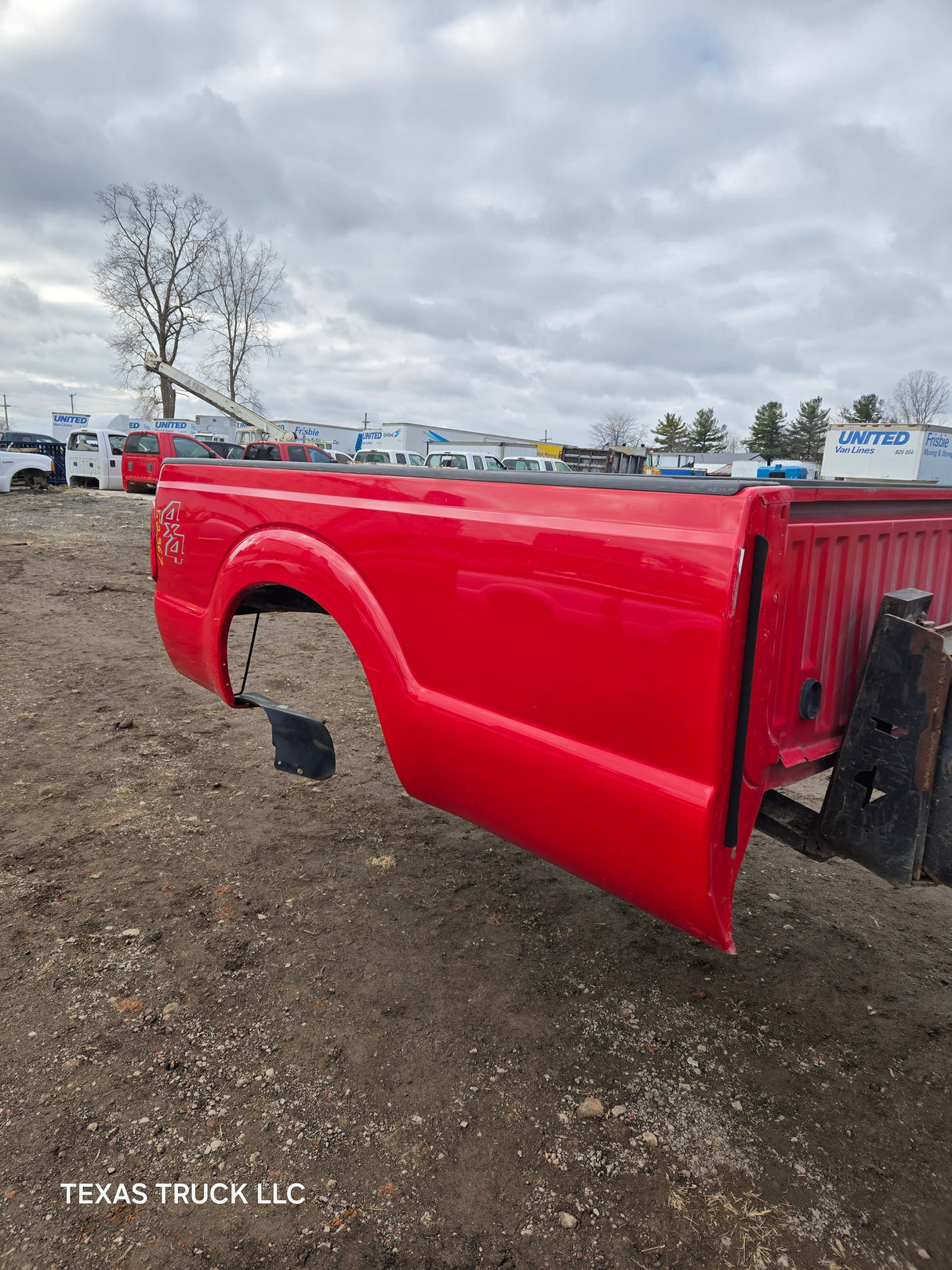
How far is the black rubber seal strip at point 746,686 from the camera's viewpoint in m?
1.53

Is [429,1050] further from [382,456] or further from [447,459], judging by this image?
[382,456]

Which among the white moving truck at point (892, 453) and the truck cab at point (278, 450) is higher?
the white moving truck at point (892, 453)

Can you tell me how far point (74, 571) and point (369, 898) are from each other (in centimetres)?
859

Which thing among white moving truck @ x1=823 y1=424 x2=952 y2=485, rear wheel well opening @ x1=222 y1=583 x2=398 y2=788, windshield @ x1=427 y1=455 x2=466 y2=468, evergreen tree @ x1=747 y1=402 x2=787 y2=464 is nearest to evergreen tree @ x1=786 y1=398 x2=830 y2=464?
evergreen tree @ x1=747 y1=402 x2=787 y2=464

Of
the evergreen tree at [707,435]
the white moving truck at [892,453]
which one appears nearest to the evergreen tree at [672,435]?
the evergreen tree at [707,435]

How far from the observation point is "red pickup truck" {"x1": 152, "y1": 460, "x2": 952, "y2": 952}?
1.59 metres

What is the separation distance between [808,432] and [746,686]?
8098 centimetres

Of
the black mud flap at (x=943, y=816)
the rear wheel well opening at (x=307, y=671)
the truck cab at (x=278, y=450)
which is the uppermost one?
the truck cab at (x=278, y=450)

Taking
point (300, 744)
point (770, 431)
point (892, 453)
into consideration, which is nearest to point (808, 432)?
point (770, 431)

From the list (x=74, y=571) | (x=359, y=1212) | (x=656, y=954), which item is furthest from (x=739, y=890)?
(x=74, y=571)

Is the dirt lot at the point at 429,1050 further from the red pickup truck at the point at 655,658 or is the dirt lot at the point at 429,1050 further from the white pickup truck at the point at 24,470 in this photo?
the white pickup truck at the point at 24,470

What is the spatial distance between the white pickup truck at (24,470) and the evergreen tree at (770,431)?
65.3m

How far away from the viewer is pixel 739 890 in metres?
3.29

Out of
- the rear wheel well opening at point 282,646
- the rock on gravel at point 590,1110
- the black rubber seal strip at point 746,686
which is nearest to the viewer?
the black rubber seal strip at point 746,686
